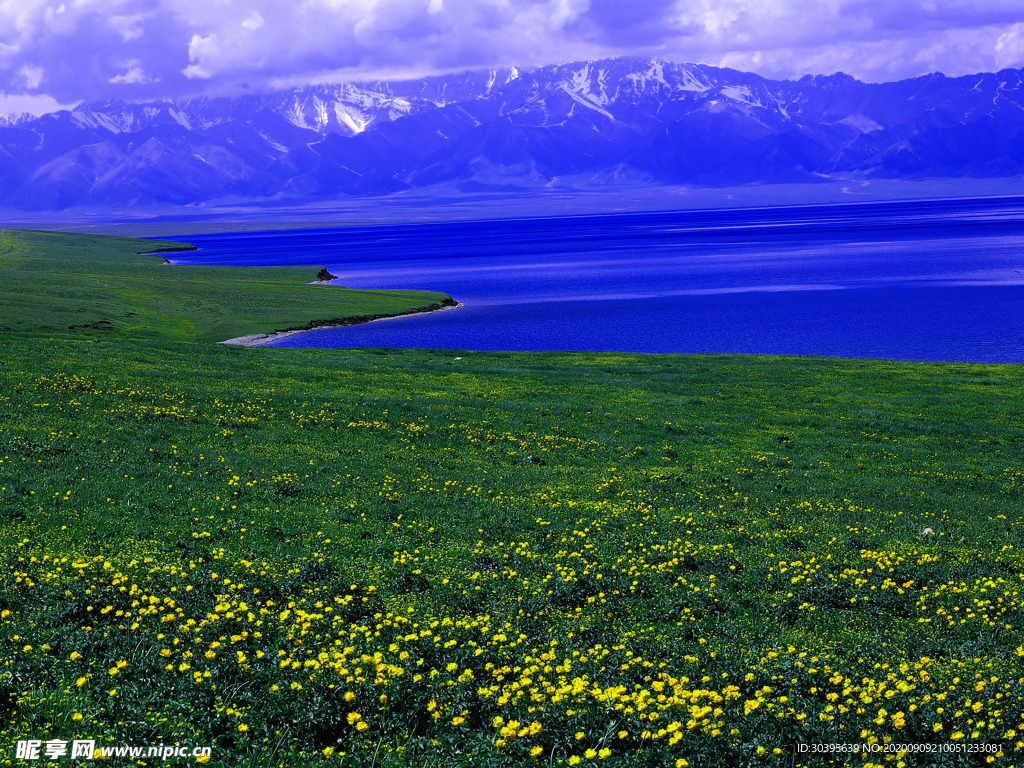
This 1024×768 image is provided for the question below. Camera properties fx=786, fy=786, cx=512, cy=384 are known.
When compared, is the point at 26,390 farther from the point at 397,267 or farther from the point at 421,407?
the point at 397,267

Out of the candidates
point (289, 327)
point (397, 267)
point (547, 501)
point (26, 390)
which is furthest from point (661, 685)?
point (397, 267)

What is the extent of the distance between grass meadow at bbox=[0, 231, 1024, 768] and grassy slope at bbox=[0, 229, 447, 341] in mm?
58749

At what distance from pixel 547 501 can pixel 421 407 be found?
1525 centimetres

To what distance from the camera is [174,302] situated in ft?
378

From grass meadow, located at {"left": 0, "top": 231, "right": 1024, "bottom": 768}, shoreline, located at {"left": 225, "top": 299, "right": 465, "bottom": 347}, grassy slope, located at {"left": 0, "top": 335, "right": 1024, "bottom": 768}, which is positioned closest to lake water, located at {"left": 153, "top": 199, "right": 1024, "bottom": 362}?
shoreline, located at {"left": 225, "top": 299, "right": 465, "bottom": 347}

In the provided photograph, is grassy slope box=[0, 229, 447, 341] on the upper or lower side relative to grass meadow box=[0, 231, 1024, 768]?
upper

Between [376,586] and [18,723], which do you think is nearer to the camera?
[18,723]

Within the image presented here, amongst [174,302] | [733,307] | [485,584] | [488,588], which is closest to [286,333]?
[174,302]

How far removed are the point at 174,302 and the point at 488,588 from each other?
367 feet

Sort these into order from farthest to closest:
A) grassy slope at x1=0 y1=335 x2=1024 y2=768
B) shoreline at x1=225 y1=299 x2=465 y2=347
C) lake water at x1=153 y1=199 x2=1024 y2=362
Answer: shoreline at x1=225 y1=299 x2=465 y2=347, lake water at x1=153 y1=199 x2=1024 y2=362, grassy slope at x1=0 y1=335 x2=1024 y2=768

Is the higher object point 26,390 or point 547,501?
point 26,390

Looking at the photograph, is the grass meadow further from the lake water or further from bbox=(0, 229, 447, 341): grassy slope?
bbox=(0, 229, 447, 341): grassy slope

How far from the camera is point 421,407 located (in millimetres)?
37156

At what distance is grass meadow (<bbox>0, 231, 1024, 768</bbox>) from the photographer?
10.8 metres
